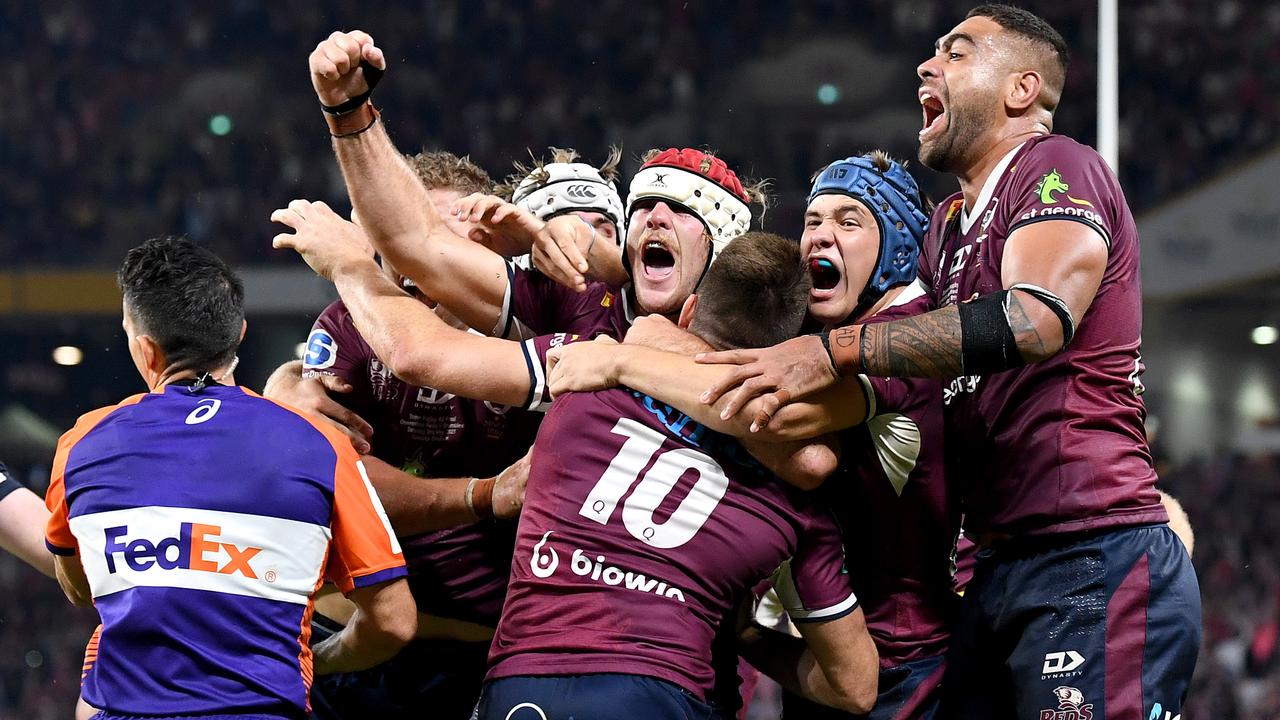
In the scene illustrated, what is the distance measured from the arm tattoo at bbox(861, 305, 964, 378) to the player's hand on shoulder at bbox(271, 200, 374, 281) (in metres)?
1.64

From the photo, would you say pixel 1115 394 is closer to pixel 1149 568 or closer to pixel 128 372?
pixel 1149 568

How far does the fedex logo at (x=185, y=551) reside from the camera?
9.79 feet

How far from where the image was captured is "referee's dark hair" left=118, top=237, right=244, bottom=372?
10.4 ft

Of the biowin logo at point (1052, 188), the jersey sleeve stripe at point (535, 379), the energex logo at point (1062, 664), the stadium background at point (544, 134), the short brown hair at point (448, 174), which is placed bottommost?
the stadium background at point (544, 134)

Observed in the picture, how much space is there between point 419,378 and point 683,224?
1070 mm

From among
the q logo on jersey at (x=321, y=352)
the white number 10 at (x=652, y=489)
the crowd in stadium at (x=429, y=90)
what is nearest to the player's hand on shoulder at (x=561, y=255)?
the white number 10 at (x=652, y=489)

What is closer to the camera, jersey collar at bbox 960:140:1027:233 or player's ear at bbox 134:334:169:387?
player's ear at bbox 134:334:169:387

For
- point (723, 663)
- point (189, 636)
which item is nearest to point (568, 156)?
point (723, 663)

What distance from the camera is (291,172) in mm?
16922

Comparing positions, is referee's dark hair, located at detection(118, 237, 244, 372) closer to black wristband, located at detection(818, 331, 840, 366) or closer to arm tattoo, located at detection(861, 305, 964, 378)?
black wristband, located at detection(818, 331, 840, 366)

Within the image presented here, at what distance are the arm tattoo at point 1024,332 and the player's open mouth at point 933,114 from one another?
0.89m

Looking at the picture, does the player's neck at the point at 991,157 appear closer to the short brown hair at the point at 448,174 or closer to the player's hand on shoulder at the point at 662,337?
the player's hand on shoulder at the point at 662,337

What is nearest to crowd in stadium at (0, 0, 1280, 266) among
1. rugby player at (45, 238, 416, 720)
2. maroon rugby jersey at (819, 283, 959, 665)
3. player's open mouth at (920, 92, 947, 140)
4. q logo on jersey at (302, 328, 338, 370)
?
q logo on jersey at (302, 328, 338, 370)

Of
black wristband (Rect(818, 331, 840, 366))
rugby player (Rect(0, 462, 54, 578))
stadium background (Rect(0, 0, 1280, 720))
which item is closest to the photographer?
black wristband (Rect(818, 331, 840, 366))
